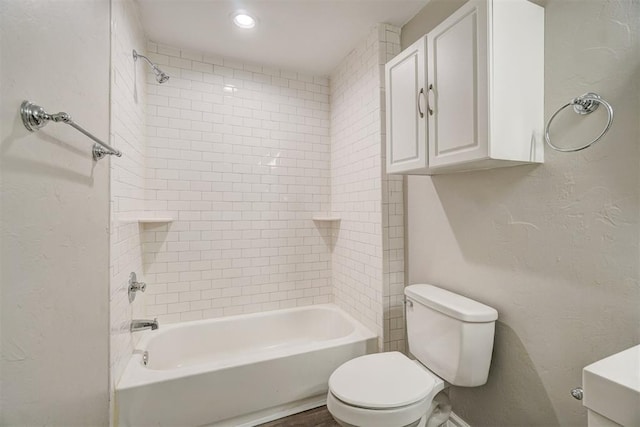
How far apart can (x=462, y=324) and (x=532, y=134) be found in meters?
0.85

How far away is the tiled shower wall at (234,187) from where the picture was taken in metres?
2.21

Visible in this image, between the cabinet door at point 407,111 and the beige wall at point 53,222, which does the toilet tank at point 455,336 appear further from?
the beige wall at point 53,222

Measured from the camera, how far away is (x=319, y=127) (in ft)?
8.86

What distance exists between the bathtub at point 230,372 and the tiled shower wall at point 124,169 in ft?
0.69

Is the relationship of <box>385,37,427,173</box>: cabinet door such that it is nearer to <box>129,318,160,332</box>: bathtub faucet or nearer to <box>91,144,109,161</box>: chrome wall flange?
<box>91,144,109,161</box>: chrome wall flange

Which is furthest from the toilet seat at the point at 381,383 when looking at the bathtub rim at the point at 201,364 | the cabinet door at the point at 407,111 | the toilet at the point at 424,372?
Result: the cabinet door at the point at 407,111

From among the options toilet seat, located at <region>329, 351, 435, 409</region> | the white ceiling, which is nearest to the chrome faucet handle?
toilet seat, located at <region>329, 351, 435, 409</region>

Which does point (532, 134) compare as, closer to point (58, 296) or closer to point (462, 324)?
point (462, 324)

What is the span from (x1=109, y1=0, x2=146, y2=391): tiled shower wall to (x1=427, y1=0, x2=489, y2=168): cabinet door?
1522mm

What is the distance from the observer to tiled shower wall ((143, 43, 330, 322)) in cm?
221

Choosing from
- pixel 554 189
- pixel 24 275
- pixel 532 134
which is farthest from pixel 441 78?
pixel 24 275

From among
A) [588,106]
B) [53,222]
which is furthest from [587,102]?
[53,222]

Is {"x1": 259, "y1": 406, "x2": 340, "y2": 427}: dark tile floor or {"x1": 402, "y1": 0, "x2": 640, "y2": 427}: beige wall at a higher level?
{"x1": 402, "y1": 0, "x2": 640, "y2": 427}: beige wall

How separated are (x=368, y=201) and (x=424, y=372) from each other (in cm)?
112
